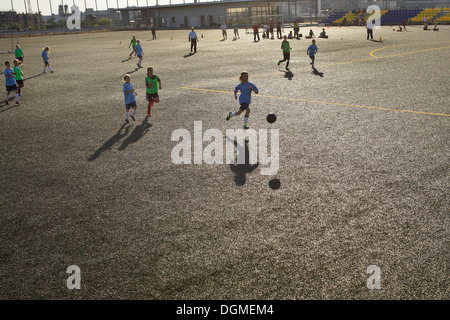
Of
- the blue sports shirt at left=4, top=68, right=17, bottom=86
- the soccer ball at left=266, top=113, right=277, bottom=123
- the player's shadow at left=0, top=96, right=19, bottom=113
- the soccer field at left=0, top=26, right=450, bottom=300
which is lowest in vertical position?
the soccer field at left=0, top=26, right=450, bottom=300

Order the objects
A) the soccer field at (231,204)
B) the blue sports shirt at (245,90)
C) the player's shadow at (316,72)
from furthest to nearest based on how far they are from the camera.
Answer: the player's shadow at (316,72), the blue sports shirt at (245,90), the soccer field at (231,204)

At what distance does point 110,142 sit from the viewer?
11.6m

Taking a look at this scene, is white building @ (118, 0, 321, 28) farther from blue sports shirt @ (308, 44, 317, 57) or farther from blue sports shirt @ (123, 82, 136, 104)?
blue sports shirt @ (123, 82, 136, 104)

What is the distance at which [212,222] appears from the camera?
22.4 feet

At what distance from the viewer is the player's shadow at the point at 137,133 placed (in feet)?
37.2

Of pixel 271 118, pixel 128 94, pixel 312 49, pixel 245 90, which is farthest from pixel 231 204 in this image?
pixel 312 49

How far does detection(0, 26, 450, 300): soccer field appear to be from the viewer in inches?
210

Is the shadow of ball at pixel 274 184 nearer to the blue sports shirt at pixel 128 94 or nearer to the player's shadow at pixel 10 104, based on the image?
the blue sports shirt at pixel 128 94

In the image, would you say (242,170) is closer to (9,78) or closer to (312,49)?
(9,78)

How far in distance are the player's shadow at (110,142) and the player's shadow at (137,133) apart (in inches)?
10.6

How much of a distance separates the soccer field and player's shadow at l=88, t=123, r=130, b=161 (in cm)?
7

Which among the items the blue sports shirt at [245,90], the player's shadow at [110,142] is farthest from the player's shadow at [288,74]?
the player's shadow at [110,142]

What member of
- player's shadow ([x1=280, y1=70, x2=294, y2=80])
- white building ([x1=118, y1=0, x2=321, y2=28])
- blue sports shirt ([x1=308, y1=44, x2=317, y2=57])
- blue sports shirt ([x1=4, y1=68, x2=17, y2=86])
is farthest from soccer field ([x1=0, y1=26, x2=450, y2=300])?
white building ([x1=118, y1=0, x2=321, y2=28])

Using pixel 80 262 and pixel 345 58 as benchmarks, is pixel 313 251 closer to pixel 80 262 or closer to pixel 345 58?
pixel 80 262
